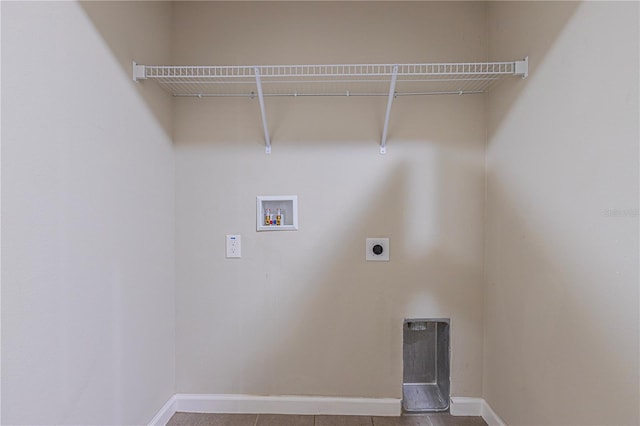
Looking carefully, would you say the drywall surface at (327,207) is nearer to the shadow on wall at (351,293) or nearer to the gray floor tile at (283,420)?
the shadow on wall at (351,293)

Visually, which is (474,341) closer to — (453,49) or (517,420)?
(517,420)

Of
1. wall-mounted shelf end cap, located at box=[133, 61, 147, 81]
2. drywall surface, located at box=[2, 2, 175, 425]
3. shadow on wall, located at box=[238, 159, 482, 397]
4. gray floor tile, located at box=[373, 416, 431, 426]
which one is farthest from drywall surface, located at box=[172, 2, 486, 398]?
wall-mounted shelf end cap, located at box=[133, 61, 147, 81]

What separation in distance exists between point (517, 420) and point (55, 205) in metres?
1.97

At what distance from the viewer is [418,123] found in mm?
1645

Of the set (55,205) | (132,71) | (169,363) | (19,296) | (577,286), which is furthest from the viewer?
(169,363)

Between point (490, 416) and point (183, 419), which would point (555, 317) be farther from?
point (183, 419)

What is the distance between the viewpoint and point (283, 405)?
166cm

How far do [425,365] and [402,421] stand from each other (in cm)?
32

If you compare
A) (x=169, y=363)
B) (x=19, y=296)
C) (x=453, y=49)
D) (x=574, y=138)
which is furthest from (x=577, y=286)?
(x=169, y=363)

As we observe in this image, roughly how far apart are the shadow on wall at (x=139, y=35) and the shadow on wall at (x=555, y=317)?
1.72m

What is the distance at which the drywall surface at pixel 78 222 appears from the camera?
0.81m

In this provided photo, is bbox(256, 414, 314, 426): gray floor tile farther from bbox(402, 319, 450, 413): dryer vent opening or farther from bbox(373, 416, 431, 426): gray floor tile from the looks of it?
bbox(402, 319, 450, 413): dryer vent opening

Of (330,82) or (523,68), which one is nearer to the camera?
(523,68)

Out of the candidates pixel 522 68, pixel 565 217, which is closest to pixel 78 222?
pixel 565 217
